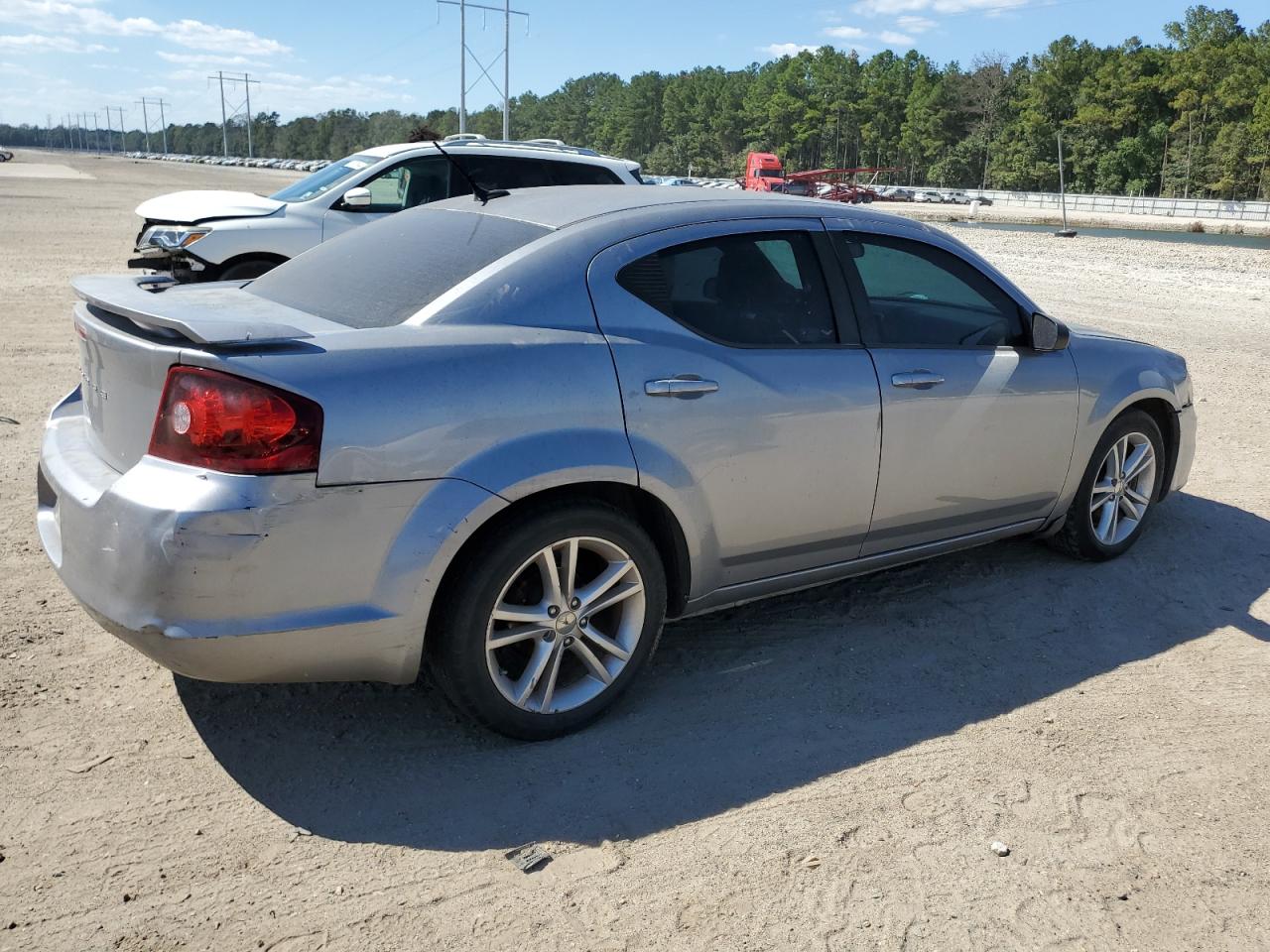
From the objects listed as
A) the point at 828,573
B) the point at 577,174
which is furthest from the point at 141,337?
the point at 577,174

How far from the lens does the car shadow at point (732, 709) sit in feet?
10.0

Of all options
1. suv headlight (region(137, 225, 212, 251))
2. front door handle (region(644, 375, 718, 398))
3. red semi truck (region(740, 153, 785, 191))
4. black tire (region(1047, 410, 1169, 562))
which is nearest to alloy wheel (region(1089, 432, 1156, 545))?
black tire (region(1047, 410, 1169, 562))

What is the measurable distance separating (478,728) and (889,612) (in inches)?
75.0

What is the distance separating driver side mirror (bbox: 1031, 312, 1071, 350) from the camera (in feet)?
14.6

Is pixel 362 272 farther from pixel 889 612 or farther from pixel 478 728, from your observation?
pixel 889 612

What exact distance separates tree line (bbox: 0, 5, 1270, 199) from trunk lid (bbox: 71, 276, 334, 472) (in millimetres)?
92941

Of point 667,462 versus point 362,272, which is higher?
point 362,272

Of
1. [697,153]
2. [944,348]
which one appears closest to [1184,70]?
[697,153]

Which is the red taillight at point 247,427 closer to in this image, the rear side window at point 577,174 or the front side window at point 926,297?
the front side window at point 926,297

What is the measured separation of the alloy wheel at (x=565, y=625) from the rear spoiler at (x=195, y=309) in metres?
0.99

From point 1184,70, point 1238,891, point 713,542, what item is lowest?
point 1238,891

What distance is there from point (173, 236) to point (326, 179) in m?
1.66

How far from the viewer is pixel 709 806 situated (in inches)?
121

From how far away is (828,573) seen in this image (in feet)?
13.3
